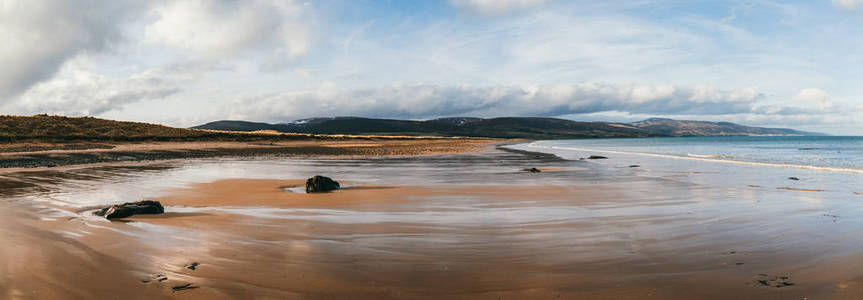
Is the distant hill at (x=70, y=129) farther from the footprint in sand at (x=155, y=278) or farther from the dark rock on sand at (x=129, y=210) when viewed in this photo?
the footprint in sand at (x=155, y=278)

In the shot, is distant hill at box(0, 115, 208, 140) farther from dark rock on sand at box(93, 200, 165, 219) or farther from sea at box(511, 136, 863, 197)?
sea at box(511, 136, 863, 197)

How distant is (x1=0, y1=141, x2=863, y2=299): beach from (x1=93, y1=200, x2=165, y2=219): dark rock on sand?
12.4 inches

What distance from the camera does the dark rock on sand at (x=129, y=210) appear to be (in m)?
8.55

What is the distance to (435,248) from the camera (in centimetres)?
646

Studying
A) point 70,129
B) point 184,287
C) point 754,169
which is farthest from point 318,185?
point 70,129

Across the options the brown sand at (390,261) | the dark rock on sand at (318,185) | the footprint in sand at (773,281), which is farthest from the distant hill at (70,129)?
the footprint in sand at (773,281)

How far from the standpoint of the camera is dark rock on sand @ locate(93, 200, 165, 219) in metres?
8.55

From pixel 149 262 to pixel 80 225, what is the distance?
11.3 feet

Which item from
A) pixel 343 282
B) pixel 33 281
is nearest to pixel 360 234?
pixel 343 282

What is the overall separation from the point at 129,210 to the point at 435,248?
6342 mm

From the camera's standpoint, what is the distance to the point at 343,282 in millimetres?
4844

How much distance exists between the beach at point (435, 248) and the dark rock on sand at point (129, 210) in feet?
1.03

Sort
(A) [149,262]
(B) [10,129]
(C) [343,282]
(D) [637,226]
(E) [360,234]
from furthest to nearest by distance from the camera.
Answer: (B) [10,129]
(D) [637,226]
(E) [360,234]
(A) [149,262]
(C) [343,282]

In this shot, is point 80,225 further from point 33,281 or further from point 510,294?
point 510,294
